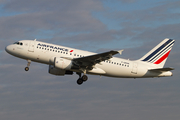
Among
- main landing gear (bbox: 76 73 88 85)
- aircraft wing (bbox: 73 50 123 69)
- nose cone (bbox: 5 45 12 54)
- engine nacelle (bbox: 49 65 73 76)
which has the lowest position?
main landing gear (bbox: 76 73 88 85)

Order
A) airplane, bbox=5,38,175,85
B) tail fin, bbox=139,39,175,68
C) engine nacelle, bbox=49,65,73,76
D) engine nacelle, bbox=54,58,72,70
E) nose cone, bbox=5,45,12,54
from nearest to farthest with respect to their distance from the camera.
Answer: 1. engine nacelle, bbox=54,58,72,70
2. airplane, bbox=5,38,175,85
3. nose cone, bbox=5,45,12,54
4. engine nacelle, bbox=49,65,73,76
5. tail fin, bbox=139,39,175,68

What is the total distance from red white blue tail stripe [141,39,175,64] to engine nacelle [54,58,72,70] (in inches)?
508

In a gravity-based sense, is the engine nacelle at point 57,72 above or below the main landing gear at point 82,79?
above

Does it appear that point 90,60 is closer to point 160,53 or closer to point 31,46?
point 31,46

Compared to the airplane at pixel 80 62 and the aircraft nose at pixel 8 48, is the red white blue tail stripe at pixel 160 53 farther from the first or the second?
the aircraft nose at pixel 8 48

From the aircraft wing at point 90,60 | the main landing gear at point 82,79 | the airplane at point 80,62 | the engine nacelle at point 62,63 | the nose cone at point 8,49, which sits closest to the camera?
the aircraft wing at point 90,60

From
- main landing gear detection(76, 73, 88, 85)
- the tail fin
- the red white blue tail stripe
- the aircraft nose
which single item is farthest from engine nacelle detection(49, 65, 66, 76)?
the red white blue tail stripe

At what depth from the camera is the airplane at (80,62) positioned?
40.6 metres

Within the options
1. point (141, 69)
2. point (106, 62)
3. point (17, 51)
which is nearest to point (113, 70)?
point (106, 62)

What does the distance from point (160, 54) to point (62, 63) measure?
1714 centimetres

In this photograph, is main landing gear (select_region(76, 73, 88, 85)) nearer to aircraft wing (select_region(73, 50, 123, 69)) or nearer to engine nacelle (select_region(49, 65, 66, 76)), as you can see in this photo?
aircraft wing (select_region(73, 50, 123, 69))

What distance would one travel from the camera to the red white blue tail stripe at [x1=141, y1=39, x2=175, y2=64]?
4716 cm

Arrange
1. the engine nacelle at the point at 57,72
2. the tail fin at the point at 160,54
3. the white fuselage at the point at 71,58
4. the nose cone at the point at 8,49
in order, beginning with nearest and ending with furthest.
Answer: the white fuselage at the point at 71,58 → the nose cone at the point at 8,49 → the engine nacelle at the point at 57,72 → the tail fin at the point at 160,54

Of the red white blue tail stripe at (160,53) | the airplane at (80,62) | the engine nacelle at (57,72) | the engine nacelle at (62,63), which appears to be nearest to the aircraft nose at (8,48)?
the airplane at (80,62)
